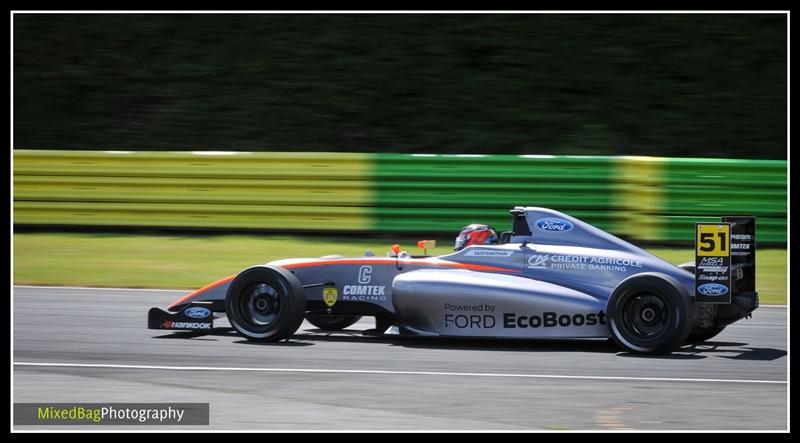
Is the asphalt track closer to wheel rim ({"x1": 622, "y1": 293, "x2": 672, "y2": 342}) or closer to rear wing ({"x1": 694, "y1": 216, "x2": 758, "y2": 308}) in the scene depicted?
wheel rim ({"x1": 622, "y1": 293, "x2": 672, "y2": 342})

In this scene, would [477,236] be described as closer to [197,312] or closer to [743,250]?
[743,250]

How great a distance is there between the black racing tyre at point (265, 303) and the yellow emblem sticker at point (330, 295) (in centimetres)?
30

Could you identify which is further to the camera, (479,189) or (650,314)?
(479,189)

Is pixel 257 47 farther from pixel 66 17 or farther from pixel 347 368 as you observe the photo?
pixel 347 368

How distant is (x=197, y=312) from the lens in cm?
1020

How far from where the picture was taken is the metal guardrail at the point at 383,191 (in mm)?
15453

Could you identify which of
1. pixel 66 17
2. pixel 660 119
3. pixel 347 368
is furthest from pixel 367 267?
pixel 66 17

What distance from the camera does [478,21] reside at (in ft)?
69.4

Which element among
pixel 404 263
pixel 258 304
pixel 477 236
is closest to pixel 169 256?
pixel 258 304

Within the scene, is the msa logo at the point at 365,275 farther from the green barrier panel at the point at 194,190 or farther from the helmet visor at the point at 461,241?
the green barrier panel at the point at 194,190

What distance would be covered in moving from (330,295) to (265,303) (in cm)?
57

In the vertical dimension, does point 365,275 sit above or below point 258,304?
above

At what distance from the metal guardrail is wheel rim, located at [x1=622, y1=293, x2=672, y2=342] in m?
6.60

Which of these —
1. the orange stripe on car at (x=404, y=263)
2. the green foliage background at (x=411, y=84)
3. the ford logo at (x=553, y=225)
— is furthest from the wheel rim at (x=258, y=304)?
the green foliage background at (x=411, y=84)
